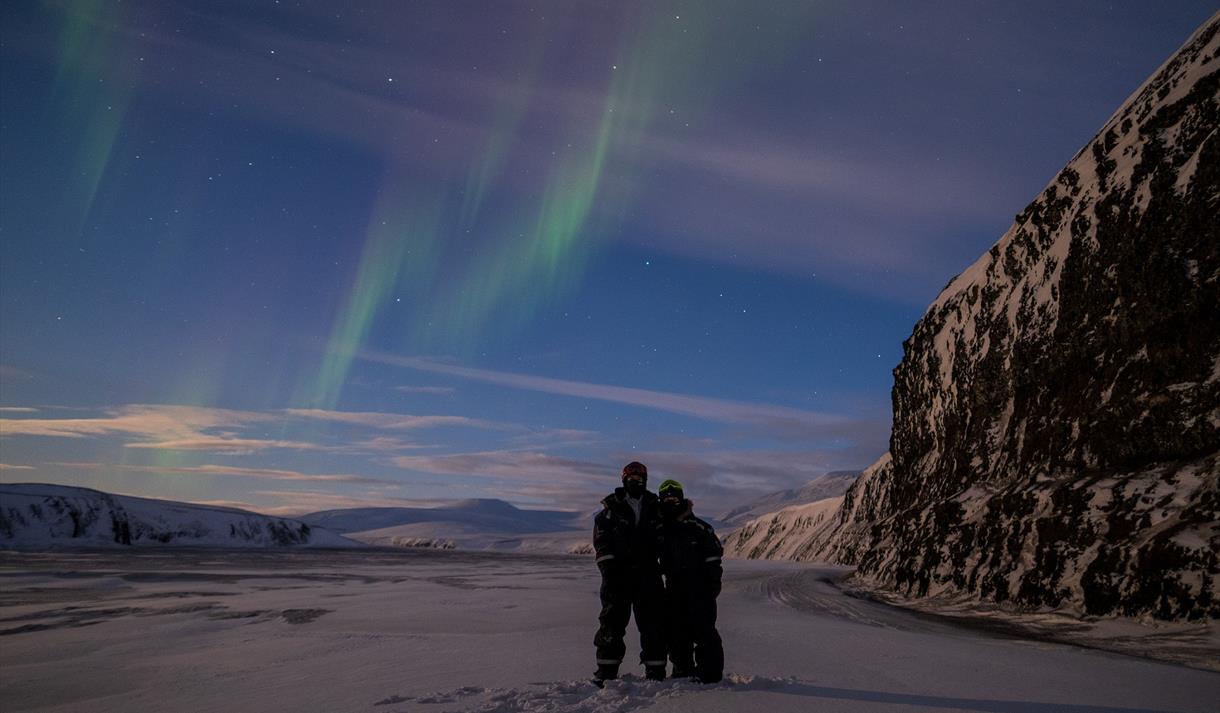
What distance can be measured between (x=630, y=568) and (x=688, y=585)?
60 cm

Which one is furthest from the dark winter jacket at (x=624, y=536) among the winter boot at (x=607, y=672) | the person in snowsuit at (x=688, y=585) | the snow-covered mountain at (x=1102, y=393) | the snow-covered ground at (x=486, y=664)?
the snow-covered mountain at (x=1102, y=393)

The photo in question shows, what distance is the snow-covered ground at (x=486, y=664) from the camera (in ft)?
18.3

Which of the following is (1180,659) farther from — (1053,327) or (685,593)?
(1053,327)

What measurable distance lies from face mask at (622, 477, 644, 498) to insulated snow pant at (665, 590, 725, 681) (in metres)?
1.04

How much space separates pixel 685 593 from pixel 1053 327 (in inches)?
685

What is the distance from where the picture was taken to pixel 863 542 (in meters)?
53.8

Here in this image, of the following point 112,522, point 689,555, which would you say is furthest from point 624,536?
point 112,522

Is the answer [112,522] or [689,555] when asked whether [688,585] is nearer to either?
[689,555]

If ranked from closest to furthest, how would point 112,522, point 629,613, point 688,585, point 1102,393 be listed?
point 629,613 → point 688,585 → point 1102,393 → point 112,522

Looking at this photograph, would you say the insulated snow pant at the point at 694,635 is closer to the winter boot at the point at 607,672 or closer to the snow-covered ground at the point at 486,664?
the snow-covered ground at the point at 486,664

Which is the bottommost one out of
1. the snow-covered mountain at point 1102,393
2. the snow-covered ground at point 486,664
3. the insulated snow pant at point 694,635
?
the snow-covered ground at point 486,664

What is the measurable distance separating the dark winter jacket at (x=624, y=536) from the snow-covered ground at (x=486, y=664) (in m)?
1.04

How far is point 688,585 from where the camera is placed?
6.73 m

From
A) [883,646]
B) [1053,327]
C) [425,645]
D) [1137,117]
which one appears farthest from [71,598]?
[1137,117]
